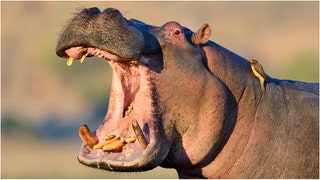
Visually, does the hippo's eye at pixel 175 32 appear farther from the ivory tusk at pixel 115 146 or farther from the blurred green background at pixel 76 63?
the blurred green background at pixel 76 63

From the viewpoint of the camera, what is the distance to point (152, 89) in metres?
5.21

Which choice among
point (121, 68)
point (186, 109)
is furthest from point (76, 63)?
point (186, 109)

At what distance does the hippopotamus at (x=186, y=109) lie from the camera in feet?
16.8

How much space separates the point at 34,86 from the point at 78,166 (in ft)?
63.5

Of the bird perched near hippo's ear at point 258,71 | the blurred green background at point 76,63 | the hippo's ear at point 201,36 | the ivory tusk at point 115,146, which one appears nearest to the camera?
the ivory tusk at point 115,146

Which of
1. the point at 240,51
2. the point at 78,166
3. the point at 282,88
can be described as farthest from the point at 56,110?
the point at 282,88

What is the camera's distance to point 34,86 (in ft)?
118

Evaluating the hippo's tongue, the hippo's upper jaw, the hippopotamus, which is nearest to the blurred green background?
the hippopotamus

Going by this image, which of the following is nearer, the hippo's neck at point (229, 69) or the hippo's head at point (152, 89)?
the hippo's head at point (152, 89)

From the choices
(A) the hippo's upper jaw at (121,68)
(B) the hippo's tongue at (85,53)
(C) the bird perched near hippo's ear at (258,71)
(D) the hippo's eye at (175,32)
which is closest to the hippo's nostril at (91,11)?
(A) the hippo's upper jaw at (121,68)

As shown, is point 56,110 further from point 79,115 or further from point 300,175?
point 300,175

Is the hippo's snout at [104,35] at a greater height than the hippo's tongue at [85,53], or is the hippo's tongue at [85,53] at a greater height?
the hippo's snout at [104,35]

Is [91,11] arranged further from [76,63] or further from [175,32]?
[76,63]

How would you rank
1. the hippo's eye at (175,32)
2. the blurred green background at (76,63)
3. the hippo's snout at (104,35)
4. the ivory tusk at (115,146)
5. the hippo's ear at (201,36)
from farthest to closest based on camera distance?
the blurred green background at (76,63) → the hippo's ear at (201,36) → the hippo's eye at (175,32) → the ivory tusk at (115,146) → the hippo's snout at (104,35)
